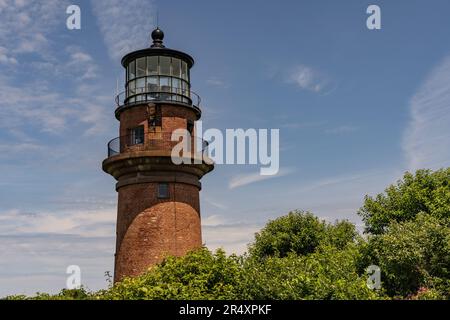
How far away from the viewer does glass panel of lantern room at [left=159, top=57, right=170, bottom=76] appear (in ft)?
97.7

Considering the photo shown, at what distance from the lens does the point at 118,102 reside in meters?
31.0

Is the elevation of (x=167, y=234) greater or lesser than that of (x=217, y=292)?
greater

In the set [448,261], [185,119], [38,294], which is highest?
[185,119]

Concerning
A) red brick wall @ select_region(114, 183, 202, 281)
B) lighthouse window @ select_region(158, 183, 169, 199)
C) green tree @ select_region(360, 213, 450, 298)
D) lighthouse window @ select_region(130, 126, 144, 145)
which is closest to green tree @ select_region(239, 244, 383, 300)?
green tree @ select_region(360, 213, 450, 298)

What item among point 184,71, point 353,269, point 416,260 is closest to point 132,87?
point 184,71

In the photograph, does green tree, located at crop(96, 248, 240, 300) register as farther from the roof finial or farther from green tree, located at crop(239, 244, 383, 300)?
the roof finial

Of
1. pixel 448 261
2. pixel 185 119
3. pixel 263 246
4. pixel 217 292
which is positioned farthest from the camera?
pixel 263 246

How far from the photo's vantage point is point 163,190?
29078 mm

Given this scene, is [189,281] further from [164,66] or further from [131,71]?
[131,71]

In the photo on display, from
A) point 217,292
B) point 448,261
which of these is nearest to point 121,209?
point 217,292

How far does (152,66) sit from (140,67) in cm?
78
